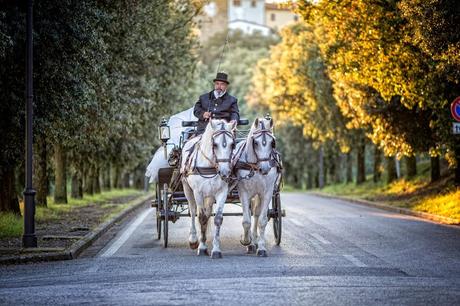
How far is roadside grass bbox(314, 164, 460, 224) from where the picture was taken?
29.0m

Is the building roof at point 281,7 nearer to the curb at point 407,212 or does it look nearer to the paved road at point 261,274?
the curb at point 407,212

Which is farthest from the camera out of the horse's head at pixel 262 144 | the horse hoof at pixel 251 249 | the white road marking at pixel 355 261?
the horse hoof at pixel 251 249

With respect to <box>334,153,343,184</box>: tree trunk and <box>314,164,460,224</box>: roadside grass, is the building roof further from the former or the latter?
<box>334,153,343,184</box>: tree trunk

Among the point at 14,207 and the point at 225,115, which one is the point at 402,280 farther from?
the point at 14,207

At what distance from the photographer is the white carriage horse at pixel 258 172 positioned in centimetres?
1446

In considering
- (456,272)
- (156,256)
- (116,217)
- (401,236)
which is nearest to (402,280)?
(456,272)

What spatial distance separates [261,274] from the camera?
1216cm

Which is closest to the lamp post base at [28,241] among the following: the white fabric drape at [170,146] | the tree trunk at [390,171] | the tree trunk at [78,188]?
the white fabric drape at [170,146]

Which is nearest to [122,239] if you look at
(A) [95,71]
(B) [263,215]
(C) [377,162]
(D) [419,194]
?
(A) [95,71]

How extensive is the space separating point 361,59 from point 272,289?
17.9m

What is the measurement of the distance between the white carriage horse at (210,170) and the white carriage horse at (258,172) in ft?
1.26

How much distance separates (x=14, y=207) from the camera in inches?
970

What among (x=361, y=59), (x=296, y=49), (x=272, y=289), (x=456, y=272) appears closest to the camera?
(x=272, y=289)

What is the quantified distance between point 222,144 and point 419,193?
24.8 metres
